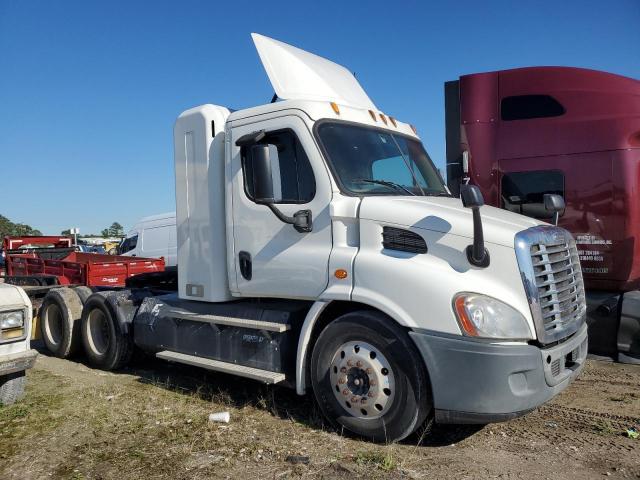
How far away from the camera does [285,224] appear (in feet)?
15.4

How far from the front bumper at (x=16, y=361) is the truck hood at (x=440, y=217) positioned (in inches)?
127

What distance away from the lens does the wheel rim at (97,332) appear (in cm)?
675

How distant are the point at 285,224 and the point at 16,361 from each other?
8.63ft

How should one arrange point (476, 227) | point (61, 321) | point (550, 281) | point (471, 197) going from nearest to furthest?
1. point (471, 197)
2. point (476, 227)
3. point (550, 281)
4. point (61, 321)

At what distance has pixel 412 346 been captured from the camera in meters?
3.93

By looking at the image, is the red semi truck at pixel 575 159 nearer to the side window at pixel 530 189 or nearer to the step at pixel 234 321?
the side window at pixel 530 189

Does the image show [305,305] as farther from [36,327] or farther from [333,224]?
[36,327]

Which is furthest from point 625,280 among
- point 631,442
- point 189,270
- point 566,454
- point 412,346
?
point 189,270

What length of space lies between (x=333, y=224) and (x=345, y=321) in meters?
0.79

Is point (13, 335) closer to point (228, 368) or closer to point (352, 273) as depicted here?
point (228, 368)

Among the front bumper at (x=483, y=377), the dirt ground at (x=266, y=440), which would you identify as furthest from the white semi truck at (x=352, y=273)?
the dirt ground at (x=266, y=440)

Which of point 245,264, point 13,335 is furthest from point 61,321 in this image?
point 245,264

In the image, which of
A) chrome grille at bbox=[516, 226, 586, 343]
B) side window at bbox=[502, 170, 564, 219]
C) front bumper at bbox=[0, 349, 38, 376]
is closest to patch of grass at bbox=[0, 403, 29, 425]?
front bumper at bbox=[0, 349, 38, 376]

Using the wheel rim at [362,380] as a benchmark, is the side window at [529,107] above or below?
above
